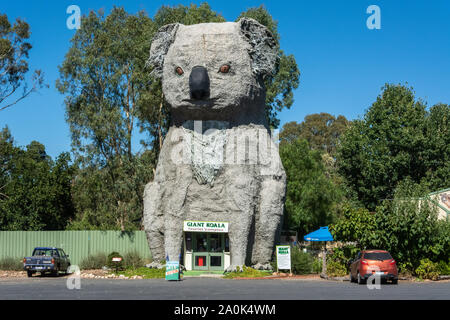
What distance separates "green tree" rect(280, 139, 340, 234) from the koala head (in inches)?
647

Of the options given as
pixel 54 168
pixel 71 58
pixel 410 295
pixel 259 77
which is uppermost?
pixel 71 58

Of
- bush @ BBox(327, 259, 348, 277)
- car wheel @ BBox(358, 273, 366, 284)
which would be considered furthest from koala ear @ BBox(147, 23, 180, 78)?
car wheel @ BBox(358, 273, 366, 284)

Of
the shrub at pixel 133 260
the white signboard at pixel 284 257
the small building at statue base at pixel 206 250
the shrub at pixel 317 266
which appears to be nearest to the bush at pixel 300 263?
the shrub at pixel 317 266

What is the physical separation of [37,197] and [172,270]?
18850 mm

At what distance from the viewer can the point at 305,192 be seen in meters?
42.3

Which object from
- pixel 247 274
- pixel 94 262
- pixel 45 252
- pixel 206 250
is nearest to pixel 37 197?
pixel 94 262

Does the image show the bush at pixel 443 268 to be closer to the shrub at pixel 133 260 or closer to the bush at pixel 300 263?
the bush at pixel 300 263

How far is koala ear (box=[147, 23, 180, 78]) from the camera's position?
88.7 feet

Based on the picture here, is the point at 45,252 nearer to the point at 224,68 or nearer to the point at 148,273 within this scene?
the point at 148,273

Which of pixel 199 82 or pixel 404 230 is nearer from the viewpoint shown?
pixel 404 230

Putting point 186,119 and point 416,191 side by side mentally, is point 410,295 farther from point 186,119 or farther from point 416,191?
point 186,119

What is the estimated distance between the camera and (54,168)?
133ft
